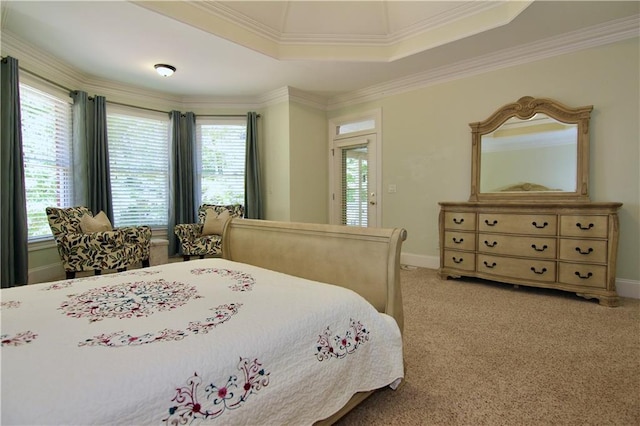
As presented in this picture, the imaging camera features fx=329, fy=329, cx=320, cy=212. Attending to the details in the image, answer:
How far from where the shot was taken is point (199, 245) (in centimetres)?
454

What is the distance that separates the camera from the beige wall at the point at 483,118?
325 cm

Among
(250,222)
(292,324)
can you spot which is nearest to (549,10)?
(250,222)

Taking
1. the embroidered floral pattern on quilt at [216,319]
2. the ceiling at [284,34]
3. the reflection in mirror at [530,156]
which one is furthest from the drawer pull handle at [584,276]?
the embroidered floral pattern on quilt at [216,319]

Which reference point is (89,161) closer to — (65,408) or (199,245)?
(199,245)

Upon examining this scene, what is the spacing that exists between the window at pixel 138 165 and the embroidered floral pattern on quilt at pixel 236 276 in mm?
3833

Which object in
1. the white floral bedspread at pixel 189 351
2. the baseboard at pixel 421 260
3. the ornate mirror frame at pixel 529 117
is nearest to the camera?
the white floral bedspread at pixel 189 351

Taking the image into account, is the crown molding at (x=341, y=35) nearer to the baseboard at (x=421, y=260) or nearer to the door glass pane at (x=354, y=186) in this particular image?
the door glass pane at (x=354, y=186)

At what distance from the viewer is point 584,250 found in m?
3.06

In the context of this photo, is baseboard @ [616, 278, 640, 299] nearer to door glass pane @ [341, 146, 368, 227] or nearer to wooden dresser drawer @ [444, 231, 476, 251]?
wooden dresser drawer @ [444, 231, 476, 251]

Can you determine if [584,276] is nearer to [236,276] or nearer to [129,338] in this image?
[236,276]

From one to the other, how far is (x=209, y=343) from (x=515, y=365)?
184cm

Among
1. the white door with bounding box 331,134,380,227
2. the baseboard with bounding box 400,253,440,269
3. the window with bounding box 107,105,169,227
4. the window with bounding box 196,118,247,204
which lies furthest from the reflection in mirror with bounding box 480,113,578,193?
the window with bounding box 107,105,169,227

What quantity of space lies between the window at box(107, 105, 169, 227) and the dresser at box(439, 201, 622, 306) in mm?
4310

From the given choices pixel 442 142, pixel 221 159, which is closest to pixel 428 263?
pixel 442 142
